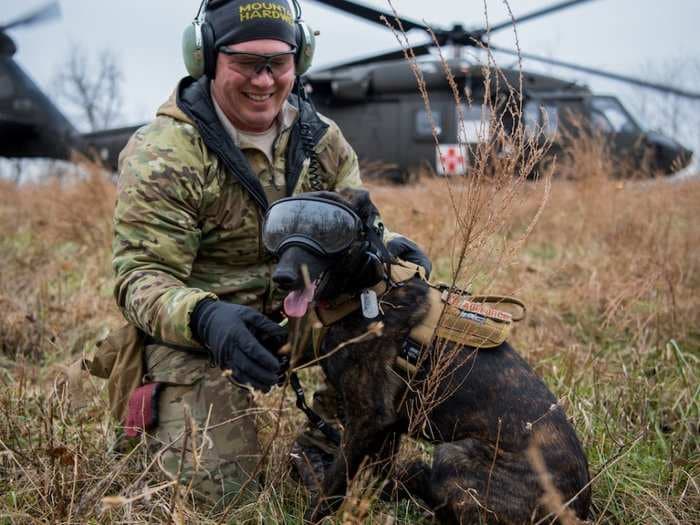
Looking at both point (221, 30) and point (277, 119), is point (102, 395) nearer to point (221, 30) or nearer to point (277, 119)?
point (277, 119)

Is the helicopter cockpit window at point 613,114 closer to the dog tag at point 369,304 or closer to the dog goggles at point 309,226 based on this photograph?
the dog tag at point 369,304

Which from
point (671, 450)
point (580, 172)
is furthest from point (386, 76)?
point (671, 450)

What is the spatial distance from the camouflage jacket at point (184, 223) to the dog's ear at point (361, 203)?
0.63 m

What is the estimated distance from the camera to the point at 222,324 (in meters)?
2.36

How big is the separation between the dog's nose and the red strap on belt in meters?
1.16

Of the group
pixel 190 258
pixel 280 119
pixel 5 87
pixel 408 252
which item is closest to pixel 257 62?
pixel 280 119

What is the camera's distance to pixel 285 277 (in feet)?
6.65

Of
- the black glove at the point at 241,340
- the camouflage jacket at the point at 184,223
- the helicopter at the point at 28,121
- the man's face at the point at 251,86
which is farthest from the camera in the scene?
the helicopter at the point at 28,121

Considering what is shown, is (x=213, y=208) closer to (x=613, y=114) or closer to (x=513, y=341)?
(x=513, y=341)

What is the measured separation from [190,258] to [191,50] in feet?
2.83

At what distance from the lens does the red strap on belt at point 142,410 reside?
288 cm

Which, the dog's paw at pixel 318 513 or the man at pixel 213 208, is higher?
the man at pixel 213 208

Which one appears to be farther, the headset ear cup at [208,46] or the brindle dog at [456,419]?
the headset ear cup at [208,46]

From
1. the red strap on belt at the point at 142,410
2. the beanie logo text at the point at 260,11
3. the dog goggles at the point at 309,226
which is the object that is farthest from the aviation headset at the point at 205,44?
the red strap on belt at the point at 142,410
